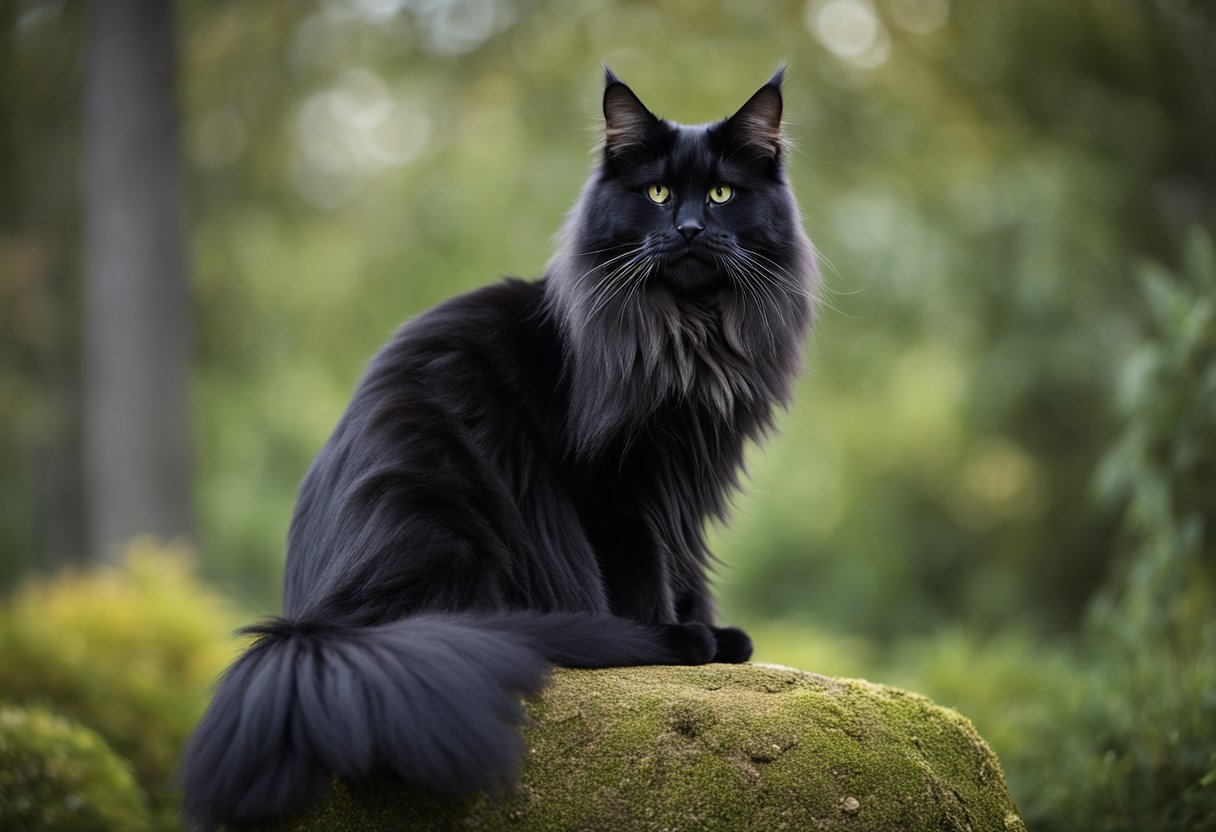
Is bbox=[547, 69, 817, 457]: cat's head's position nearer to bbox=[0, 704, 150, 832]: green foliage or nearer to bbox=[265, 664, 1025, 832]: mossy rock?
bbox=[265, 664, 1025, 832]: mossy rock

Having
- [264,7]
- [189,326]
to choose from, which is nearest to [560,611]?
[189,326]

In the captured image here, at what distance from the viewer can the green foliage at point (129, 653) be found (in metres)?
4.19

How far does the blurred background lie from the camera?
17.3 feet

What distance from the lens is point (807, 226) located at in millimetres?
7730

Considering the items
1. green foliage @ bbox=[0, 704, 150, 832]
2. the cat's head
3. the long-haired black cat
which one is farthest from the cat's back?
green foliage @ bbox=[0, 704, 150, 832]

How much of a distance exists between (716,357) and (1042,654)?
13.7 ft

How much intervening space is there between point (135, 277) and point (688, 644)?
6.16 metres

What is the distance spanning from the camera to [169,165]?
7.69 metres

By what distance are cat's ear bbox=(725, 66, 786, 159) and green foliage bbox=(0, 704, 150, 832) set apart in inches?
110

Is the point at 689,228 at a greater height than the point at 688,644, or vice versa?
the point at 689,228

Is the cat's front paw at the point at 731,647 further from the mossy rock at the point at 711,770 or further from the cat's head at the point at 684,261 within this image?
the cat's head at the point at 684,261

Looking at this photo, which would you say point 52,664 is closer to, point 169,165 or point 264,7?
point 169,165

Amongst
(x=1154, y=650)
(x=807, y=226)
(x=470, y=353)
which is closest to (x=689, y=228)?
(x=470, y=353)

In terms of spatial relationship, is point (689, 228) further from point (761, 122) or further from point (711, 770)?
point (711, 770)
